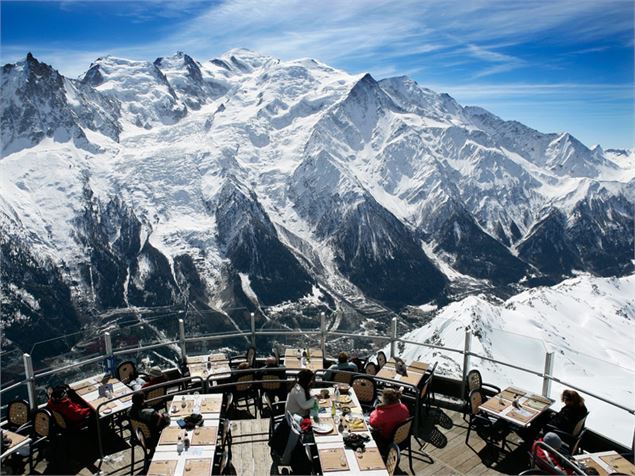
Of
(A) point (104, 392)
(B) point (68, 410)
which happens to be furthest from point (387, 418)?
(B) point (68, 410)

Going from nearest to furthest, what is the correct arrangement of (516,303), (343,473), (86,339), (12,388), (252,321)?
1. (343,473)
2. (12,388)
3. (86,339)
4. (252,321)
5. (516,303)

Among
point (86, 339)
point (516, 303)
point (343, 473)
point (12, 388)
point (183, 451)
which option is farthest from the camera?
point (516, 303)

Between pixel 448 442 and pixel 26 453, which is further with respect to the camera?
pixel 448 442

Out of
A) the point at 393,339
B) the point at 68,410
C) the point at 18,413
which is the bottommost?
the point at 18,413

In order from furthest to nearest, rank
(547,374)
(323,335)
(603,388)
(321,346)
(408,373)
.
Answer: (321,346) → (323,335) → (603,388) → (408,373) → (547,374)

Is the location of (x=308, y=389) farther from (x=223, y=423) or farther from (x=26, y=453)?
(x=26, y=453)

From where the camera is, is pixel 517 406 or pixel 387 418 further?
pixel 517 406

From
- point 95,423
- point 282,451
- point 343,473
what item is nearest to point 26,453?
point 95,423

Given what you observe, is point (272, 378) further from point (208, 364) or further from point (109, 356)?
point (109, 356)
